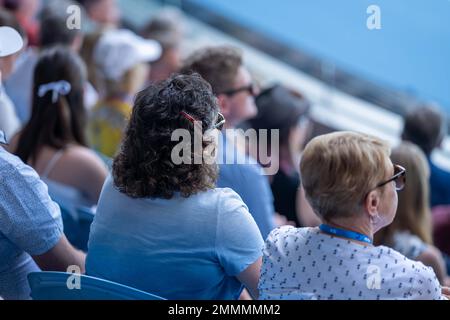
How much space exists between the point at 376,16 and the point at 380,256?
1.01 meters

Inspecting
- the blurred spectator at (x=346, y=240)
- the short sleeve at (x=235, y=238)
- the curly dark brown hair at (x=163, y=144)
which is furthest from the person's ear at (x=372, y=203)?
the curly dark brown hair at (x=163, y=144)

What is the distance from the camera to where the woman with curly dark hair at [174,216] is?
1.79 meters

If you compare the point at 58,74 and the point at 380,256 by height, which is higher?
the point at 380,256

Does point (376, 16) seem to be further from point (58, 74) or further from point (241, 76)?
point (58, 74)

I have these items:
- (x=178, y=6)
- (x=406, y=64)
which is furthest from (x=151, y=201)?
(x=406, y=64)

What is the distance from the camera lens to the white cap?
3.73 m

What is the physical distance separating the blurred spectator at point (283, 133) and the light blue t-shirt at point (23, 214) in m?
1.33

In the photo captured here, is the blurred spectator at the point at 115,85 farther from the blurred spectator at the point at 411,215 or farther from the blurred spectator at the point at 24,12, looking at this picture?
the blurred spectator at the point at 411,215

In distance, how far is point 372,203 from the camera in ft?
5.48

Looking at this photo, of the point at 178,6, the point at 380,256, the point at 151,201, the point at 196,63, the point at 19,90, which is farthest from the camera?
the point at 178,6

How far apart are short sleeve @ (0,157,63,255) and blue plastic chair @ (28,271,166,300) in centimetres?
16

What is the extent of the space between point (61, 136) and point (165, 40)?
6.49 ft

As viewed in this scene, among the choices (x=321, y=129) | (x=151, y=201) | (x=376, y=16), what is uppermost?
(x=376, y=16)
